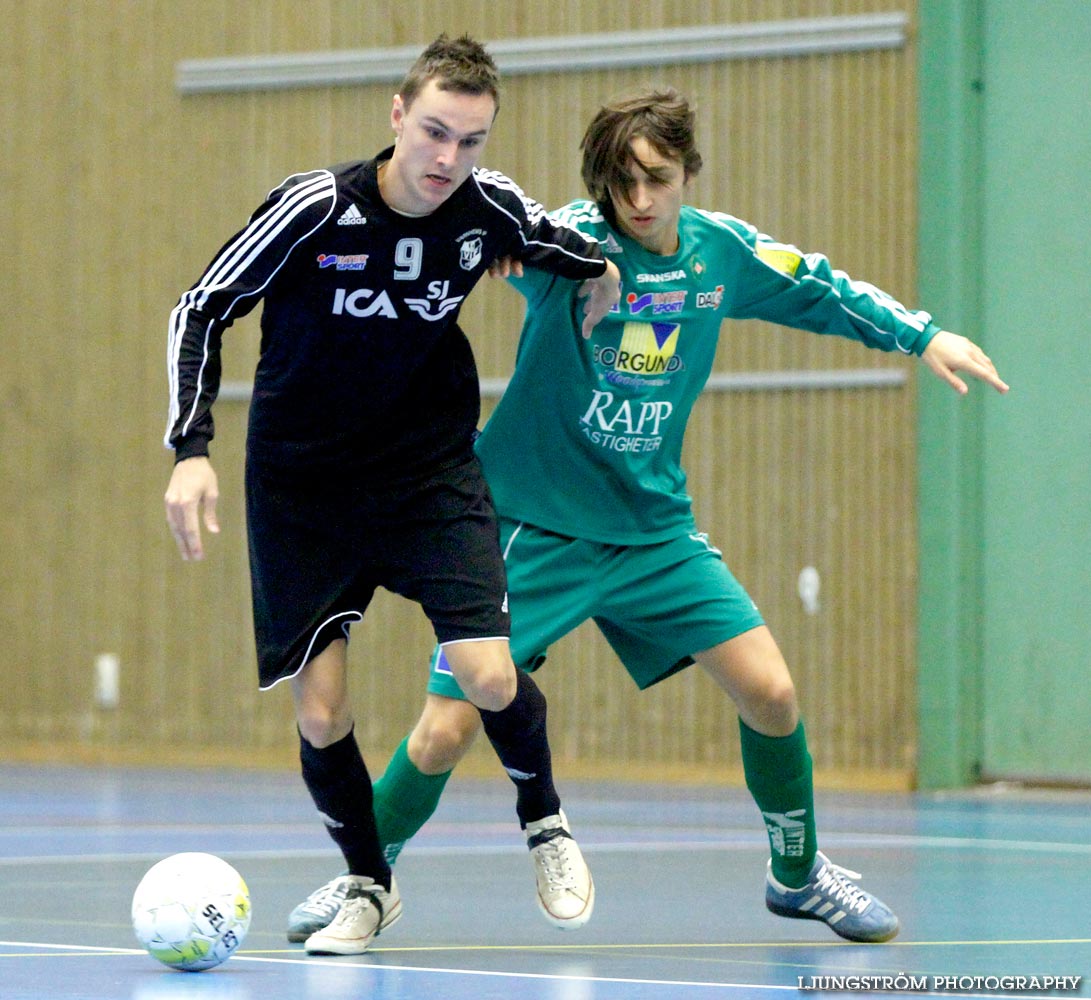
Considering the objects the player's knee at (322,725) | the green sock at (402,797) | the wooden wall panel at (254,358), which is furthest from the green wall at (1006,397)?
the player's knee at (322,725)

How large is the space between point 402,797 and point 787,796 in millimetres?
879

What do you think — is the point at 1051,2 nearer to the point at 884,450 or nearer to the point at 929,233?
the point at 929,233

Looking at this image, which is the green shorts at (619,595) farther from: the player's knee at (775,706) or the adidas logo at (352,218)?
the adidas logo at (352,218)

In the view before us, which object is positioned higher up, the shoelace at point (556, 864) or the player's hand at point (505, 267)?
the player's hand at point (505, 267)

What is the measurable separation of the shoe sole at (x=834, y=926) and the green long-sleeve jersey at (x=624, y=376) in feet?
2.92

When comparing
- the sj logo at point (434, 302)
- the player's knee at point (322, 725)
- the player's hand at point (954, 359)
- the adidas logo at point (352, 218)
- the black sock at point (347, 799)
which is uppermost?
the adidas logo at point (352, 218)

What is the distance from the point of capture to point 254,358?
11688 mm

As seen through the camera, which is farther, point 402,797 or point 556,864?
point 402,797

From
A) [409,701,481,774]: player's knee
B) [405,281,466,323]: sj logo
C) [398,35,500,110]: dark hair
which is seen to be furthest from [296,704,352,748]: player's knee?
[398,35,500,110]: dark hair

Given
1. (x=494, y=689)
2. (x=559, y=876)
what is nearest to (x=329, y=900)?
(x=559, y=876)

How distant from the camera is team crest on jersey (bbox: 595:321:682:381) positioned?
188 inches

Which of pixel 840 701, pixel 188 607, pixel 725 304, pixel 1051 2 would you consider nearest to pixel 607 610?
pixel 725 304

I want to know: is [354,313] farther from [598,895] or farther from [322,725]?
[598,895]

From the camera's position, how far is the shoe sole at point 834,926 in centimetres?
459
